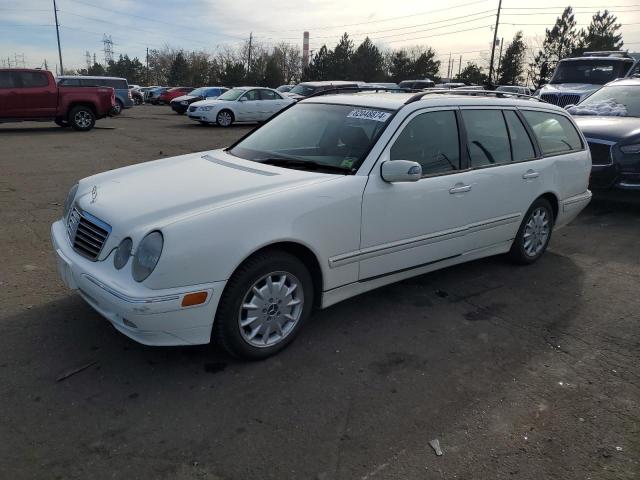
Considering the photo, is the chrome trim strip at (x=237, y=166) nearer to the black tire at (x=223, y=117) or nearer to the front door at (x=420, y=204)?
the front door at (x=420, y=204)

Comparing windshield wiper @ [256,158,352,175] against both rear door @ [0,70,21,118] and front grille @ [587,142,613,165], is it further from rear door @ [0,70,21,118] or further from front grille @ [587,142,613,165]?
rear door @ [0,70,21,118]

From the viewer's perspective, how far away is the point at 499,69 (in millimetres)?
58594

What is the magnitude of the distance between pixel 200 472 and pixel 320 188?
1773mm

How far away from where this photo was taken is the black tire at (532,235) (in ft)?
16.4

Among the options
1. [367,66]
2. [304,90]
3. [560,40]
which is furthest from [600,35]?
[304,90]

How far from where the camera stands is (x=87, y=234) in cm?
320

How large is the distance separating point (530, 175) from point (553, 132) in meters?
0.85

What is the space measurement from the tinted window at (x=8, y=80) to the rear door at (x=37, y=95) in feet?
0.55

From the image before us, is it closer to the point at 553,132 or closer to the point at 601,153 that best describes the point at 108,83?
the point at 601,153

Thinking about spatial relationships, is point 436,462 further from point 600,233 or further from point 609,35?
point 609,35

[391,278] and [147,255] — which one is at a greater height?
[147,255]

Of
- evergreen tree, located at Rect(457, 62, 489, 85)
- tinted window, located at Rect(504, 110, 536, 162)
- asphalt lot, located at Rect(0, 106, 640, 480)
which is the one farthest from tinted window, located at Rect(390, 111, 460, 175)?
evergreen tree, located at Rect(457, 62, 489, 85)

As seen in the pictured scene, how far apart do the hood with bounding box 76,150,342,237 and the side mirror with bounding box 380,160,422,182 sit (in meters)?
0.36

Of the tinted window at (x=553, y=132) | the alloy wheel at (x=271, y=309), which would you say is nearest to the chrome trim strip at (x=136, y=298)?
the alloy wheel at (x=271, y=309)
